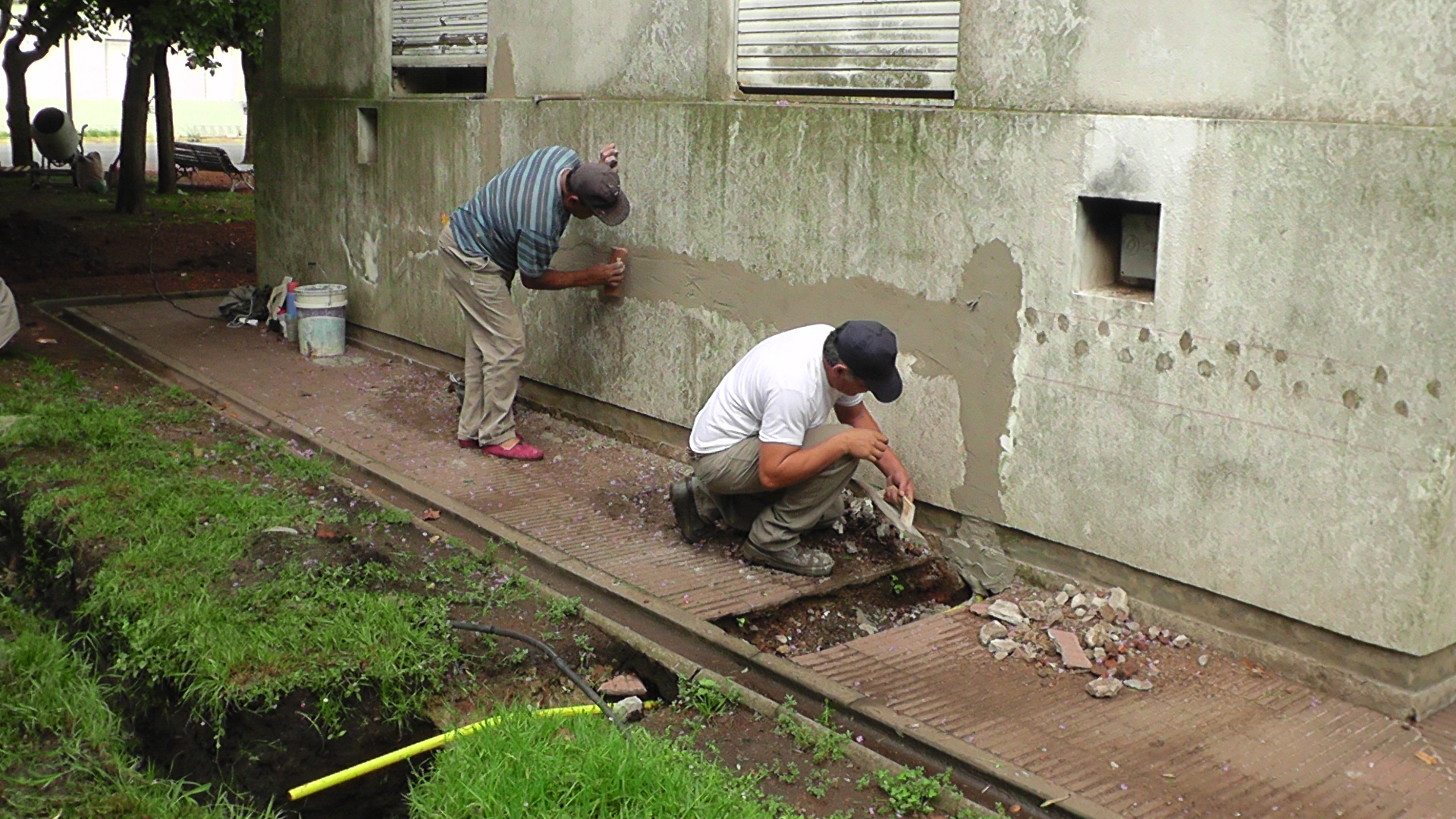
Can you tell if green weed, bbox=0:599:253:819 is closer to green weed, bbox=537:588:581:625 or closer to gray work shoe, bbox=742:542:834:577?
green weed, bbox=537:588:581:625

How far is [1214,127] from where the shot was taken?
479 cm

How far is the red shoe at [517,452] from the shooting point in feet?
25.3

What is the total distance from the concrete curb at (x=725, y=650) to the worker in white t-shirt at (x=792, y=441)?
667 millimetres

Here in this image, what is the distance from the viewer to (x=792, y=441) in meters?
5.57

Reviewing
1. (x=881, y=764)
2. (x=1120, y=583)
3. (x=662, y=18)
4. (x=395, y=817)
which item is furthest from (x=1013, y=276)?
(x=395, y=817)

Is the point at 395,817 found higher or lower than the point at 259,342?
lower

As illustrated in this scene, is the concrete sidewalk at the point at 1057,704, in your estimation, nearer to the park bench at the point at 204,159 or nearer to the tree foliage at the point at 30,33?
the tree foliage at the point at 30,33

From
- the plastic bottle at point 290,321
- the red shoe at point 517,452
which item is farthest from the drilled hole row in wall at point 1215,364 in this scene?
the plastic bottle at point 290,321

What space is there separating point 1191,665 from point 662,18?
451 centimetres

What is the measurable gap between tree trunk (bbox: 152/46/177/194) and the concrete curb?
1325 centimetres

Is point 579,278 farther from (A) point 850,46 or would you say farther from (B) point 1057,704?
(B) point 1057,704

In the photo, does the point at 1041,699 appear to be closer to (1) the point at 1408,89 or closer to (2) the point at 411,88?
(1) the point at 1408,89

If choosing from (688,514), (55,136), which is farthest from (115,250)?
(688,514)

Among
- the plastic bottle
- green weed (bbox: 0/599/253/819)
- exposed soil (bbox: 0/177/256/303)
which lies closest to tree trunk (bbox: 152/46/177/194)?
exposed soil (bbox: 0/177/256/303)
